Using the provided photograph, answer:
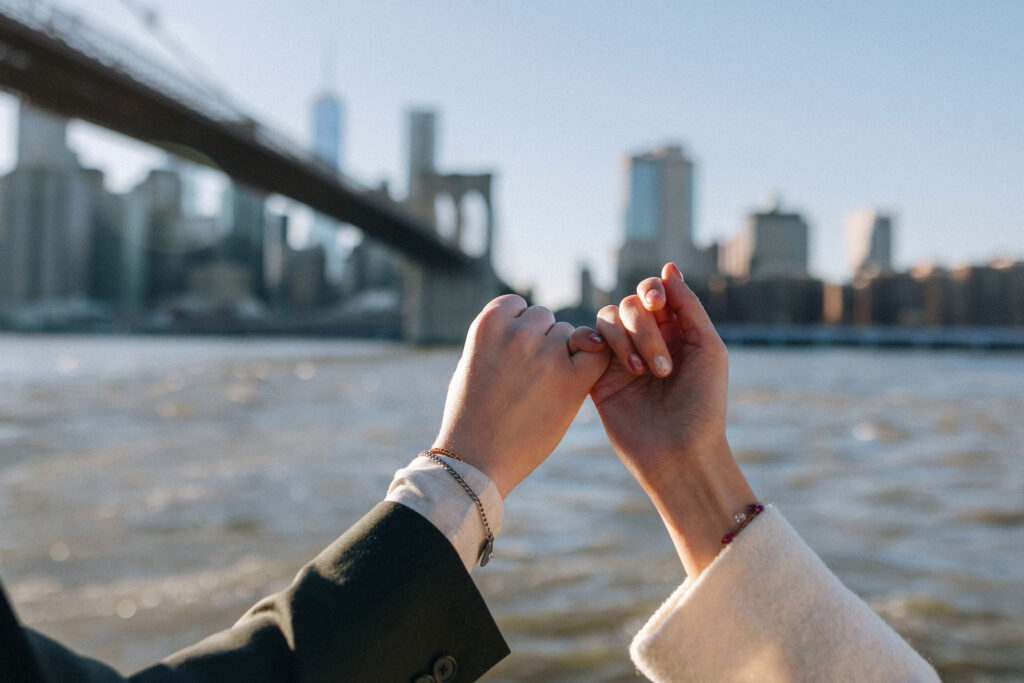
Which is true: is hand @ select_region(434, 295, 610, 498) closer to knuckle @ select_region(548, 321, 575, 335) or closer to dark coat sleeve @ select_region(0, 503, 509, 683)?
knuckle @ select_region(548, 321, 575, 335)

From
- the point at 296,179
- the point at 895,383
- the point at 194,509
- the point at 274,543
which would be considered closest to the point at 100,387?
the point at 194,509

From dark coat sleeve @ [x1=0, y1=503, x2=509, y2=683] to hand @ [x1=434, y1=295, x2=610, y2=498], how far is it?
0.16 metres

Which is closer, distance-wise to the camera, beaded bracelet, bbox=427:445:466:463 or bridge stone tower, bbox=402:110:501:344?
beaded bracelet, bbox=427:445:466:463

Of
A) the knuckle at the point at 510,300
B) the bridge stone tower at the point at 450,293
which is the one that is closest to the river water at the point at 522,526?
the knuckle at the point at 510,300

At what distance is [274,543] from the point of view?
→ 8.40ft

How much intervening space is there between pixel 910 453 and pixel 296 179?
16016mm

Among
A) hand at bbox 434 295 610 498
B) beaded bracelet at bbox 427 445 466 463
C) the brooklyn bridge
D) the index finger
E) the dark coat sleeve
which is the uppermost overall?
the brooklyn bridge

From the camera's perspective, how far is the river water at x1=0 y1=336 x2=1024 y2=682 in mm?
1854

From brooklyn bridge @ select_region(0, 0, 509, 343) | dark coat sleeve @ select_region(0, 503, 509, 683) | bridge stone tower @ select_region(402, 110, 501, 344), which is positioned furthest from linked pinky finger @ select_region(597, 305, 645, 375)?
bridge stone tower @ select_region(402, 110, 501, 344)

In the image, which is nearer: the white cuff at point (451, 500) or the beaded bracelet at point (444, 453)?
the white cuff at point (451, 500)

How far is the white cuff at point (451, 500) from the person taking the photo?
63 centimetres

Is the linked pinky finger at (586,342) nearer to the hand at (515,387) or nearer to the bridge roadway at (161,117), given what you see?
the hand at (515,387)

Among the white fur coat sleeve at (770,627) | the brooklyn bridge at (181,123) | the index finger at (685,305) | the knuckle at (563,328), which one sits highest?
the brooklyn bridge at (181,123)

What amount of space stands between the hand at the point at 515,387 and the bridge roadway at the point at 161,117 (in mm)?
12486
